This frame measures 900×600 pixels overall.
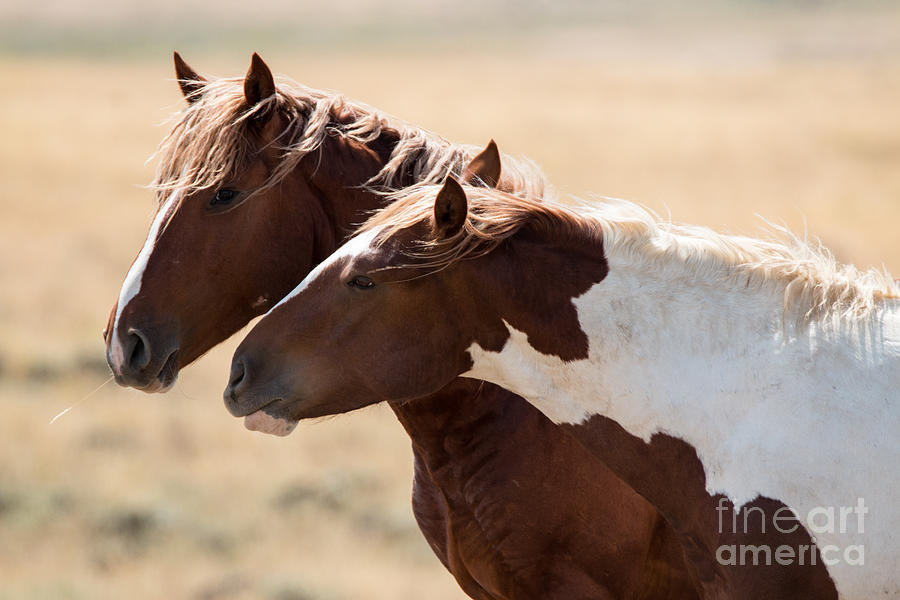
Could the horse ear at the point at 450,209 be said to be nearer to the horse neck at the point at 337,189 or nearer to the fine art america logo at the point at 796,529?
the horse neck at the point at 337,189

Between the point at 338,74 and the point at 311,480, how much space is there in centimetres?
3363

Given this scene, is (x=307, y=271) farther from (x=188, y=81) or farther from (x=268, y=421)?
(x=188, y=81)

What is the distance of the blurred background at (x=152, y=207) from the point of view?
417 inches

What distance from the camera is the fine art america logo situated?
2787 millimetres

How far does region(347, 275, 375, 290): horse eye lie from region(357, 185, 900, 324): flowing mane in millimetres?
121

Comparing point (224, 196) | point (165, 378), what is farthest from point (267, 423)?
point (224, 196)

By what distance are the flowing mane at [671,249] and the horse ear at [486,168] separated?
0.52 m

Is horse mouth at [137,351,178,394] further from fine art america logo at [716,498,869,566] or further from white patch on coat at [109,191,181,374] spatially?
fine art america logo at [716,498,869,566]

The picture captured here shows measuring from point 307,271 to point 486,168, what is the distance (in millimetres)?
773

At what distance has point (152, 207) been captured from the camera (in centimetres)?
489

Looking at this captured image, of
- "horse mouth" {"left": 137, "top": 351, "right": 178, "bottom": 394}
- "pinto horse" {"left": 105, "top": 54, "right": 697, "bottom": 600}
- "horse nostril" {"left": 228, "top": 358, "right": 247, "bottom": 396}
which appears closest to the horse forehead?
"horse nostril" {"left": 228, "top": 358, "right": 247, "bottom": 396}

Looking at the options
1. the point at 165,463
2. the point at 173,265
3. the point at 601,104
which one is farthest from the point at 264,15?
the point at 173,265

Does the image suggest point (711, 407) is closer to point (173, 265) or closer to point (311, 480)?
point (173, 265)

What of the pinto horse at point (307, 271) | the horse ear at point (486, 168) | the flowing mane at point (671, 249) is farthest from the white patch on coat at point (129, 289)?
the horse ear at point (486, 168)
